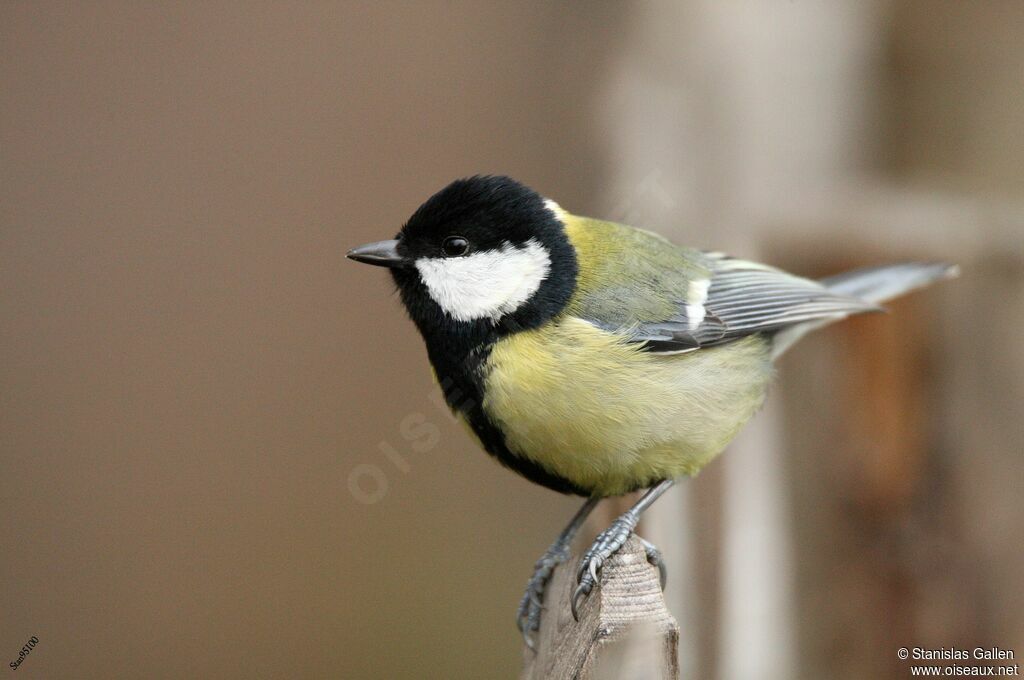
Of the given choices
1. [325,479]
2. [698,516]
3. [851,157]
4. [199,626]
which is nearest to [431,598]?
[325,479]

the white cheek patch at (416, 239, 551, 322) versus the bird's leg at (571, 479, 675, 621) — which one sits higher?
the white cheek patch at (416, 239, 551, 322)

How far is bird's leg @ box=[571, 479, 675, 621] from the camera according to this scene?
1.51 meters

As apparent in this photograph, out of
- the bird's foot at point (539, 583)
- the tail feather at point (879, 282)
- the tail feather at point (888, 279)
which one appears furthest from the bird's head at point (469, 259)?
the tail feather at point (888, 279)

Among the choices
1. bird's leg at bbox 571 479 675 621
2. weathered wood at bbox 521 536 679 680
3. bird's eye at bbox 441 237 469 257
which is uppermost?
bird's eye at bbox 441 237 469 257

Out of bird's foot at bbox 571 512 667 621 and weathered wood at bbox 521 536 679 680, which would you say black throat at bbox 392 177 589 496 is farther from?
weathered wood at bbox 521 536 679 680

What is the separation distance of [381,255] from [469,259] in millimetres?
169

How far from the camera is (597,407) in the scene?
1.70m

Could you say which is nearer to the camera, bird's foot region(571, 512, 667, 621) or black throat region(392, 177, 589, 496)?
bird's foot region(571, 512, 667, 621)

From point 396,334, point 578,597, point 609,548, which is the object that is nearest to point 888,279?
point 609,548

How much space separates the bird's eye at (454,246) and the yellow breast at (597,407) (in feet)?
0.63

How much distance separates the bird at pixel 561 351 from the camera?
5.57 feet

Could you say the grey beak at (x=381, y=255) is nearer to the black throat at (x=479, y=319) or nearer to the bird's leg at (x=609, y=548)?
the black throat at (x=479, y=319)

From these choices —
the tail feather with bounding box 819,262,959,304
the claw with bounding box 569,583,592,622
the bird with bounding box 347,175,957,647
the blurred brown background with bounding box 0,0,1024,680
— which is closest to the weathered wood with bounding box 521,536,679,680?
the claw with bounding box 569,583,592,622

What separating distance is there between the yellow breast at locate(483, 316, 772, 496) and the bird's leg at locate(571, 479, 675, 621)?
0.04 metres
